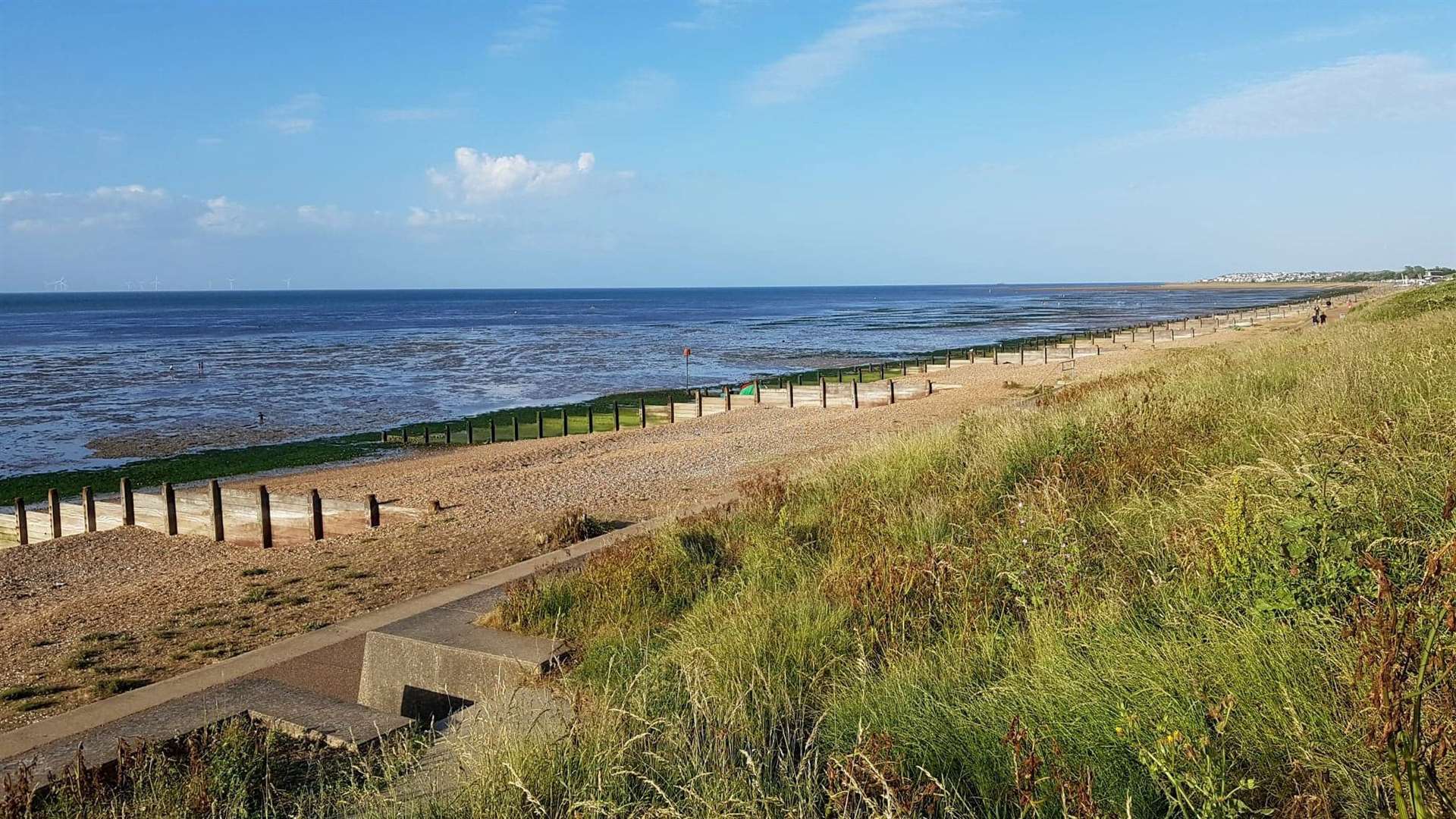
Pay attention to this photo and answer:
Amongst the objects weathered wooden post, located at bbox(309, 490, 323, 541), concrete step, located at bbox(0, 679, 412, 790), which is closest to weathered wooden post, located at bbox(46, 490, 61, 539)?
weathered wooden post, located at bbox(309, 490, 323, 541)

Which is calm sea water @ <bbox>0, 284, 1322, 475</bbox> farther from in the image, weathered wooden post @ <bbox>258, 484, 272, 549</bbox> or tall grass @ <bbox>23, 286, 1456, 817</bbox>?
tall grass @ <bbox>23, 286, 1456, 817</bbox>

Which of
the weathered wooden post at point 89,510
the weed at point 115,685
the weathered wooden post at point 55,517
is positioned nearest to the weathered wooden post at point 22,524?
the weathered wooden post at point 55,517

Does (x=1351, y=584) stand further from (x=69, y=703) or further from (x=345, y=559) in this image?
(x=345, y=559)

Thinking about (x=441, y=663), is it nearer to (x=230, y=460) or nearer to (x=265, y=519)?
(x=265, y=519)

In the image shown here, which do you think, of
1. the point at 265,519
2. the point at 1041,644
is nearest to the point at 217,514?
the point at 265,519

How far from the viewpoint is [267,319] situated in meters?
131

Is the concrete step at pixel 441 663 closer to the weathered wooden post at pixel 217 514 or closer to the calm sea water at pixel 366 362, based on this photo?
the weathered wooden post at pixel 217 514

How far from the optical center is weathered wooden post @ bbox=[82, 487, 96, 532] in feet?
52.1

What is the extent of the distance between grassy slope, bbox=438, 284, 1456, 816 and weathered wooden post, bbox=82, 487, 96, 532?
40.4ft

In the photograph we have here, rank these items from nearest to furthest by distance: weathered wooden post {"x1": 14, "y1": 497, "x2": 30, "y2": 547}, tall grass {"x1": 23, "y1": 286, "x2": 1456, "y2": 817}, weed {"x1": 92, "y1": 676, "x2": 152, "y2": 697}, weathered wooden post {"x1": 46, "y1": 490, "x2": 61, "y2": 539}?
1. tall grass {"x1": 23, "y1": 286, "x2": 1456, "y2": 817}
2. weed {"x1": 92, "y1": 676, "x2": 152, "y2": 697}
3. weathered wooden post {"x1": 46, "y1": 490, "x2": 61, "y2": 539}
4. weathered wooden post {"x1": 14, "y1": 497, "x2": 30, "y2": 547}

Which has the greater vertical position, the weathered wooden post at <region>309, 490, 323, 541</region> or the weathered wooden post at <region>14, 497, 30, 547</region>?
the weathered wooden post at <region>309, 490, 323, 541</region>

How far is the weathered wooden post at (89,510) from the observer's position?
15891 mm

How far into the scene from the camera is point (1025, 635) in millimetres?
4914

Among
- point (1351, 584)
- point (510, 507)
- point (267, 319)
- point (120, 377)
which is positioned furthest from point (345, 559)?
point (267, 319)
